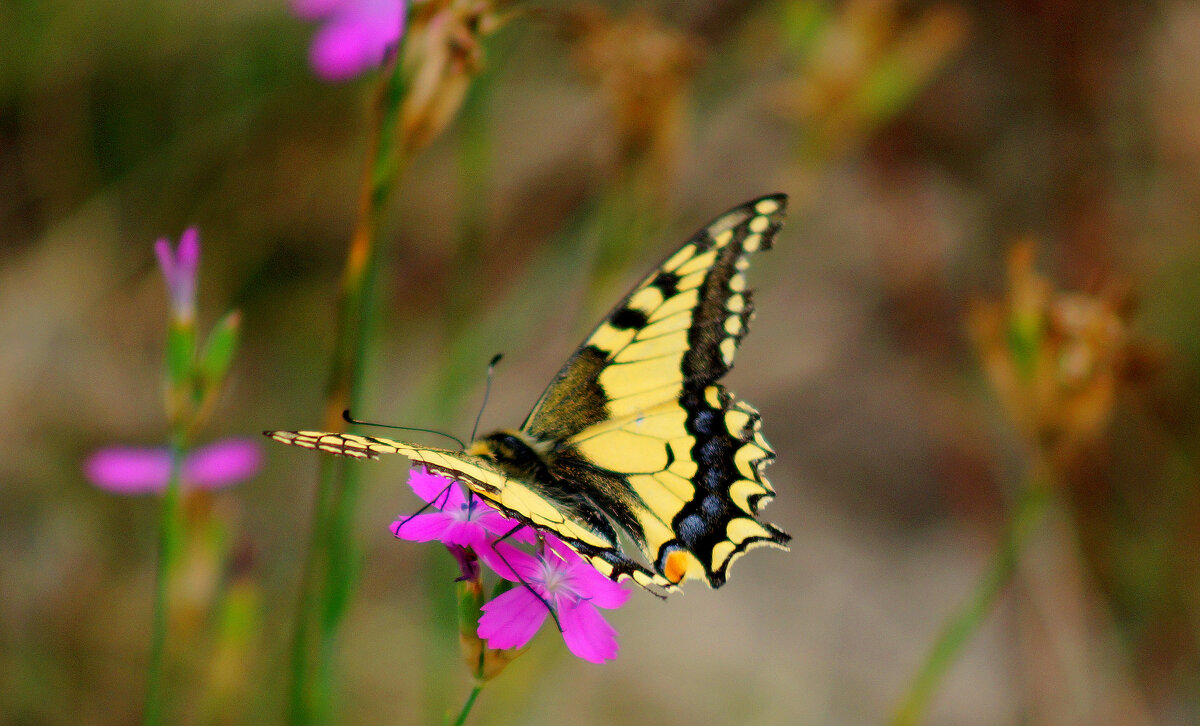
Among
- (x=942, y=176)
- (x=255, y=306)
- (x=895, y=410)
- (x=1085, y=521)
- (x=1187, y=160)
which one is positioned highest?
(x=942, y=176)

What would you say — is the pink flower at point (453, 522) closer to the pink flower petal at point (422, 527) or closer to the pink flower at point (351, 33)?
the pink flower petal at point (422, 527)

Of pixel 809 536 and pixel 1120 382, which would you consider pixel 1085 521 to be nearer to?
pixel 809 536

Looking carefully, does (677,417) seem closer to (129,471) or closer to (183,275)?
(183,275)

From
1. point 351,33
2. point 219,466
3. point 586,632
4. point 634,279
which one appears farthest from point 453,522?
point 634,279

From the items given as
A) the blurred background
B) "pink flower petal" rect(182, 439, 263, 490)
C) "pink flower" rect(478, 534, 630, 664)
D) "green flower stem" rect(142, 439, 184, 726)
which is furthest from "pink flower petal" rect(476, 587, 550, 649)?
"pink flower petal" rect(182, 439, 263, 490)

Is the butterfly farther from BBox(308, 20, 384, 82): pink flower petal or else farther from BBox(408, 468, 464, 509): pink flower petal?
BBox(308, 20, 384, 82): pink flower petal

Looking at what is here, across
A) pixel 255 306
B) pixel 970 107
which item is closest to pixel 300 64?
pixel 255 306
